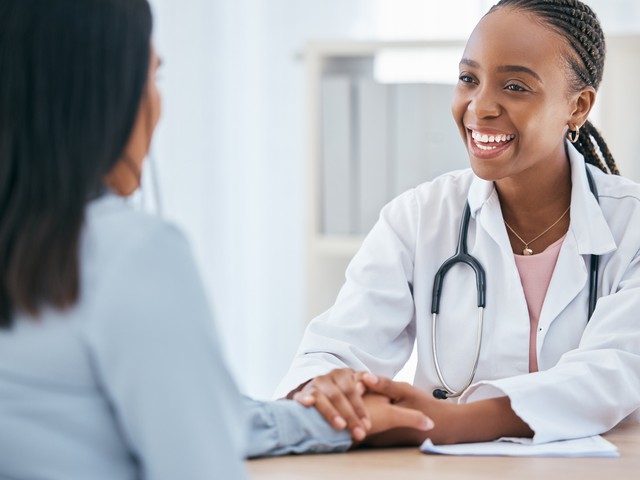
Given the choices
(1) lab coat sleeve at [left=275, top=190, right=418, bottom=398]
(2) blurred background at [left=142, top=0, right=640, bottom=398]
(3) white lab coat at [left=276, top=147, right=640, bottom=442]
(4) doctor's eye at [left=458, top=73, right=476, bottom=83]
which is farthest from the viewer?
(2) blurred background at [left=142, top=0, right=640, bottom=398]

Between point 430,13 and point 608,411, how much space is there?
235cm

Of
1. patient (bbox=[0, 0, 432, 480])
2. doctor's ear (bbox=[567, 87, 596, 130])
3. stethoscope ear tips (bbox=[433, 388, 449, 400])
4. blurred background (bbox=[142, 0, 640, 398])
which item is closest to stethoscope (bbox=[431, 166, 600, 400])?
stethoscope ear tips (bbox=[433, 388, 449, 400])

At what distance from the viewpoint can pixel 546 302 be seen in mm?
1527

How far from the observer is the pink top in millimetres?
1554

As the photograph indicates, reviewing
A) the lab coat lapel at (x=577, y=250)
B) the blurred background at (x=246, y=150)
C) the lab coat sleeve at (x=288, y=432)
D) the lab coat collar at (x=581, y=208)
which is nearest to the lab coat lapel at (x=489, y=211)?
the lab coat collar at (x=581, y=208)

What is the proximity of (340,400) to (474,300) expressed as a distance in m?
0.40

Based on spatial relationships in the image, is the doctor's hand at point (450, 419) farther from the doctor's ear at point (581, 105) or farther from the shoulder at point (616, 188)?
the doctor's ear at point (581, 105)

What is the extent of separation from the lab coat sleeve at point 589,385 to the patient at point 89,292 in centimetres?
61

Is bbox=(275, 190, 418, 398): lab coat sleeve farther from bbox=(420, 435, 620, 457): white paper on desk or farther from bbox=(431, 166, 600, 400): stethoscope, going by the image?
bbox=(420, 435, 620, 457): white paper on desk

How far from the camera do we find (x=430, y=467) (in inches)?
45.7

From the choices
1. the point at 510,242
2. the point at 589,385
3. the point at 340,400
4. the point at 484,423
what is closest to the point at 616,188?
the point at 510,242

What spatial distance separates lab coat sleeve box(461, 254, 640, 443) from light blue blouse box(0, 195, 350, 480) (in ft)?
2.01

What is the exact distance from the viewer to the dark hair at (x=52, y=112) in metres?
0.79

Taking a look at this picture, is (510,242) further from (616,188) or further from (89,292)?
(89,292)
